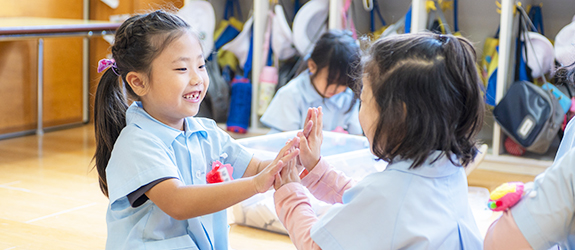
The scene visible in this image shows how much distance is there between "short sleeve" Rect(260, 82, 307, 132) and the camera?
7.23 ft

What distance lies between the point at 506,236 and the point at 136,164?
58 centimetres

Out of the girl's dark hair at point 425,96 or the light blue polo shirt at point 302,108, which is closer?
the girl's dark hair at point 425,96

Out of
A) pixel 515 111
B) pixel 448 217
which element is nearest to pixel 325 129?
pixel 515 111

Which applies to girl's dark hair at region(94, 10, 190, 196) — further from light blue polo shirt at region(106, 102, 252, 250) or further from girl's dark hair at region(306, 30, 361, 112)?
girl's dark hair at region(306, 30, 361, 112)

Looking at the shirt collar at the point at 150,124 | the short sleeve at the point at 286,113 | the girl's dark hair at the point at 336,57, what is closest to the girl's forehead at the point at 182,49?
the shirt collar at the point at 150,124

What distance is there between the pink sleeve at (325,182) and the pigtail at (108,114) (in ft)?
1.22

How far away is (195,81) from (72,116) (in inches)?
104

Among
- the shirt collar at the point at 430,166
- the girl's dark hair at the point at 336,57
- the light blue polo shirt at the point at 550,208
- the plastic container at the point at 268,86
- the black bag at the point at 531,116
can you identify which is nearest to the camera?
the light blue polo shirt at the point at 550,208

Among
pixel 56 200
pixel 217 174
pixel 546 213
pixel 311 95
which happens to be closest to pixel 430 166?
pixel 546 213

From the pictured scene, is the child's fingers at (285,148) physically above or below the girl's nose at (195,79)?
below

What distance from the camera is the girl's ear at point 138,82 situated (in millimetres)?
1079

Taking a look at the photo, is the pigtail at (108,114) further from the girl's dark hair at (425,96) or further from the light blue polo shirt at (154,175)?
the girl's dark hair at (425,96)

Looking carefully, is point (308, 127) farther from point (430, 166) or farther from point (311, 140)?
point (430, 166)

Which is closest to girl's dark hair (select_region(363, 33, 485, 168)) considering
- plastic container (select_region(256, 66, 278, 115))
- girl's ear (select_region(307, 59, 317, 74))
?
girl's ear (select_region(307, 59, 317, 74))
